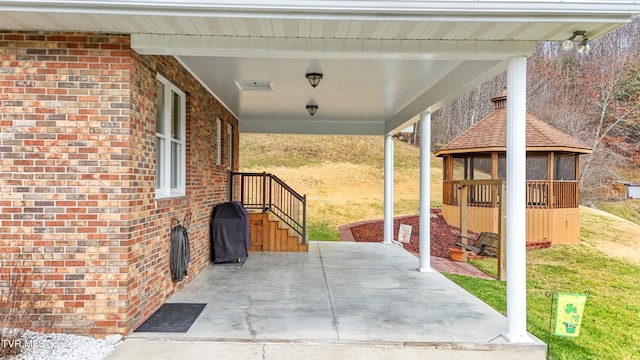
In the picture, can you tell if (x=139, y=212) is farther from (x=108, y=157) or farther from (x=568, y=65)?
(x=568, y=65)

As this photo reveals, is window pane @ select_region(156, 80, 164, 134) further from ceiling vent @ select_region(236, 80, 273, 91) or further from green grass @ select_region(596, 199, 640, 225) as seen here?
green grass @ select_region(596, 199, 640, 225)

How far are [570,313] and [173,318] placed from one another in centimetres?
393

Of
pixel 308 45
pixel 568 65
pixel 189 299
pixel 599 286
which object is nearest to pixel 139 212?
pixel 189 299

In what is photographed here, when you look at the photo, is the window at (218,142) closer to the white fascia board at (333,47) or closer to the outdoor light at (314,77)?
the outdoor light at (314,77)

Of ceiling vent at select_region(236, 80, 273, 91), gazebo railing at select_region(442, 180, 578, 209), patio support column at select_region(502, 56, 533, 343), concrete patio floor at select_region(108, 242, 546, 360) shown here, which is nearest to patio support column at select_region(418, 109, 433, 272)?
concrete patio floor at select_region(108, 242, 546, 360)

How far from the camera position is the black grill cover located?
785 cm

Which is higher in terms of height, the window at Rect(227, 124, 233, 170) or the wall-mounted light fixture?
the wall-mounted light fixture

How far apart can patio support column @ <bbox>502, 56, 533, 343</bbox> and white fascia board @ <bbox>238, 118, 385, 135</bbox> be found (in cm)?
670

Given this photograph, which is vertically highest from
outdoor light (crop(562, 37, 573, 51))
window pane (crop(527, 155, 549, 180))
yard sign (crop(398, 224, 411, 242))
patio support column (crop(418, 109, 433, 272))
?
outdoor light (crop(562, 37, 573, 51))

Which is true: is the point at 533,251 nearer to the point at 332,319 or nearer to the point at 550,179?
the point at 550,179

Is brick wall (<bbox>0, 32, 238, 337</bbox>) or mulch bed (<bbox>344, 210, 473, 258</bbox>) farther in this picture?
mulch bed (<bbox>344, 210, 473, 258</bbox>)

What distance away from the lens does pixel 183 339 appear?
3988 mm

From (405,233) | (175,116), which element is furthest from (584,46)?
(405,233)

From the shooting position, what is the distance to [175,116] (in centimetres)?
602
